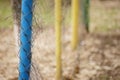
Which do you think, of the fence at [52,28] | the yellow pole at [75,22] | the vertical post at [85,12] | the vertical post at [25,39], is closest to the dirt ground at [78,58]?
the fence at [52,28]

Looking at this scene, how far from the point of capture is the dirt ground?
5711 mm

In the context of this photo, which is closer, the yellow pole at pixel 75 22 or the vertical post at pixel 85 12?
the yellow pole at pixel 75 22

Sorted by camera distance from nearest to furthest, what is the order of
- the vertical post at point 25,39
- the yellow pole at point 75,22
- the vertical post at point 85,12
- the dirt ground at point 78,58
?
the vertical post at point 25,39
the dirt ground at point 78,58
the yellow pole at point 75,22
the vertical post at point 85,12

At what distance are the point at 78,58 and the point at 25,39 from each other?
7.47 feet

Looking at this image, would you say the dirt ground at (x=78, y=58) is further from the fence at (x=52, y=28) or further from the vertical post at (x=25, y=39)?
the vertical post at (x=25, y=39)

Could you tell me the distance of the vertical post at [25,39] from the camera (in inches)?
146

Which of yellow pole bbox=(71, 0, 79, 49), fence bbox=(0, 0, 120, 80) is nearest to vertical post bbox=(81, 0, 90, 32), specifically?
fence bbox=(0, 0, 120, 80)

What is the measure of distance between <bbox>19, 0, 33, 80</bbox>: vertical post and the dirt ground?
893 mm

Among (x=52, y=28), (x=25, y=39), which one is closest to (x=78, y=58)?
(x=25, y=39)

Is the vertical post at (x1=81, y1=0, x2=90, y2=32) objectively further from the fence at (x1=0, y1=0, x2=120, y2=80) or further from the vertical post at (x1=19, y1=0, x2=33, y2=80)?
the vertical post at (x1=19, y1=0, x2=33, y2=80)

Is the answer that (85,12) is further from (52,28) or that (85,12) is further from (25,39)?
(25,39)

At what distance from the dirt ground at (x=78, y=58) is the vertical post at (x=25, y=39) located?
893 millimetres

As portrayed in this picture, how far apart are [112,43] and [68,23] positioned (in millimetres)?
1991

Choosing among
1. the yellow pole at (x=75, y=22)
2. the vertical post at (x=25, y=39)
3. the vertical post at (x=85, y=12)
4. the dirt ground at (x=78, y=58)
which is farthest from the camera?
the vertical post at (x=85, y=12)
